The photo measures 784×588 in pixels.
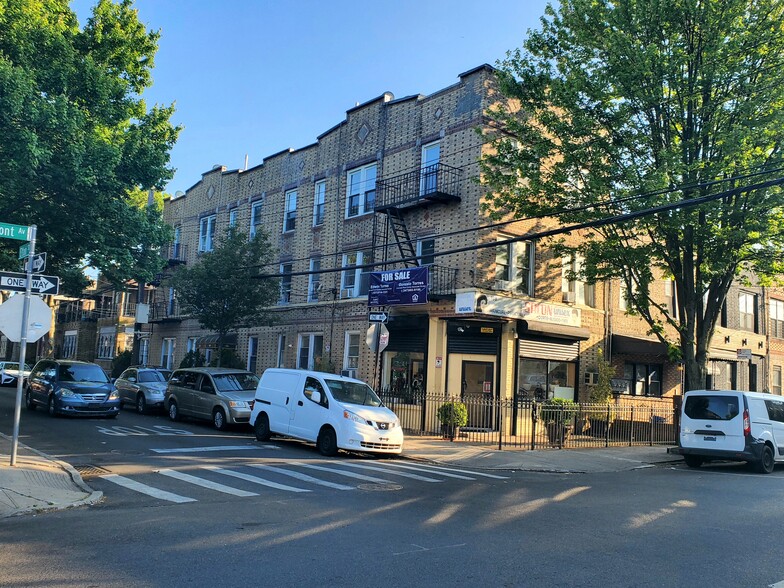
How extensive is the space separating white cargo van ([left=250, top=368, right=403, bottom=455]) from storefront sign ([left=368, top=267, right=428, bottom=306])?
5.24 m

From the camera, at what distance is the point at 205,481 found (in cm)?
1019

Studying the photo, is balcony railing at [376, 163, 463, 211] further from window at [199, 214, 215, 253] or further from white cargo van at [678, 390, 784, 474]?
window at [199, 214, 215, 253]

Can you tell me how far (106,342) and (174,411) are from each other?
100ft

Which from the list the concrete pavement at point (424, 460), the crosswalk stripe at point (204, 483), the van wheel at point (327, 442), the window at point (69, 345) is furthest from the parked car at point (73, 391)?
the window at point (69, 345)

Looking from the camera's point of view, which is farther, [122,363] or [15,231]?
[122,363]

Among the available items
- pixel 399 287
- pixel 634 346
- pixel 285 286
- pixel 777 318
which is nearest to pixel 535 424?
pixel 399 287

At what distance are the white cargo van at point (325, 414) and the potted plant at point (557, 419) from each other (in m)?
5.35

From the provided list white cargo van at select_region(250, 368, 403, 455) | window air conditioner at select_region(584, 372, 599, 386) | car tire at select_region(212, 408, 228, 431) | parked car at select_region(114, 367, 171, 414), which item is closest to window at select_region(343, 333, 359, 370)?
parked car at select_region(114, 367, 171, 414)

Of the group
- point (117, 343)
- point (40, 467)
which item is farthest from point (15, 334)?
point (117, 343)

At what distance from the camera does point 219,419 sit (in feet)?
60.0

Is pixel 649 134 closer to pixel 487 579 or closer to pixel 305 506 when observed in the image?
pixel 305 506

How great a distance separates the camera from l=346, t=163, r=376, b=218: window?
83.5 feet

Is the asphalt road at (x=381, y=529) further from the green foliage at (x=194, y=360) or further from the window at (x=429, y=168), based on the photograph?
the green foliage at (x=194, y=360)

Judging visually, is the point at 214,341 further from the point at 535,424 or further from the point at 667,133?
the point at 667,133
